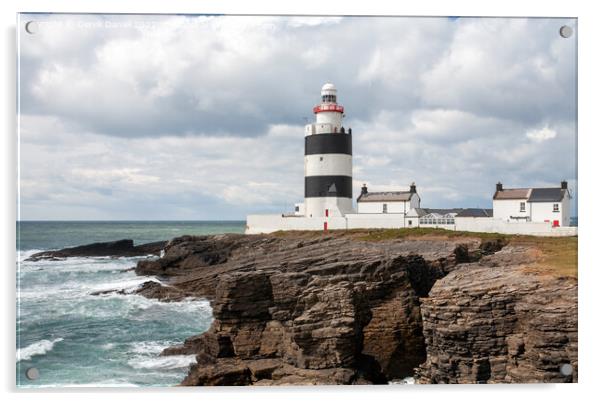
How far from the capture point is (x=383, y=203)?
18812 millimetres

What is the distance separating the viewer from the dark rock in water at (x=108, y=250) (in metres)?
9.20

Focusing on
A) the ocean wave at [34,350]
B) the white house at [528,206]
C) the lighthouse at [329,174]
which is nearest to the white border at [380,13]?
the ocean wave at [34,350]

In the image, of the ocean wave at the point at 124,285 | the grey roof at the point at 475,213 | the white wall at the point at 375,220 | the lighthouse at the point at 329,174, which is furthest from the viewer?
the white wall at the point at 375,220

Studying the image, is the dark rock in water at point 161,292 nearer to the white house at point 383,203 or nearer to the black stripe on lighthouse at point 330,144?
the white house at point 383,203

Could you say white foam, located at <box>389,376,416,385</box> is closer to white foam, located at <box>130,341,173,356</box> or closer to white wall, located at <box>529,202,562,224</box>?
white foam, located at <box>130,341,173,356</box>

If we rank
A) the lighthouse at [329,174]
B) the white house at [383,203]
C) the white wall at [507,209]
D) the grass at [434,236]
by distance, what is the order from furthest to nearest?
the lighthouse at [329,174] < the white house at [383,203] < the white wall at [507,209] < the grass at [434,236]

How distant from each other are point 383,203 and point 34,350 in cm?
1325

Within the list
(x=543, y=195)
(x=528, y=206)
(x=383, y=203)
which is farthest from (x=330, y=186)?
(x=543, y=195)

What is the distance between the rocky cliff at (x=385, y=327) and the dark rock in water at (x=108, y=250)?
2615 millimetres

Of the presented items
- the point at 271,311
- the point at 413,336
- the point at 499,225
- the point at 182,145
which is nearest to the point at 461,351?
the point at 413,336

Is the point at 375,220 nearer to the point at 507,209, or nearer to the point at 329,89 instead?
the point at 507,209

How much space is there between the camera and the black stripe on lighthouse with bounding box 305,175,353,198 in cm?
1809

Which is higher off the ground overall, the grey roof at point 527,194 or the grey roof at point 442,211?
the grey roof at point 527,194
